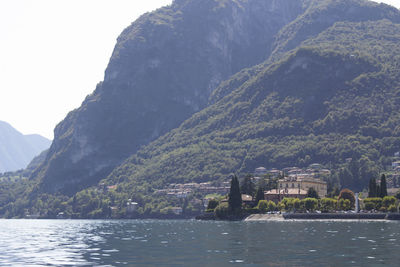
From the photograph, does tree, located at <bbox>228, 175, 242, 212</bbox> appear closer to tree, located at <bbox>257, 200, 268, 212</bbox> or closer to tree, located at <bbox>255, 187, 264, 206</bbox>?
tree, located at <bbox>257, 200, 268, 212</bbox>

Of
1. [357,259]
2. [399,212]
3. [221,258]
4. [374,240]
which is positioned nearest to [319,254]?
[357,259]

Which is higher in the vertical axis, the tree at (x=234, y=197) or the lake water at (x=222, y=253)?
the tree at (x=234, y=197)

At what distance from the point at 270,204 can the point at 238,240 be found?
105m

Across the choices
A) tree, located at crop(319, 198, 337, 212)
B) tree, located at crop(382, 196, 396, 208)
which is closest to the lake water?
tree, located at crop(382, 196, 396, 208)

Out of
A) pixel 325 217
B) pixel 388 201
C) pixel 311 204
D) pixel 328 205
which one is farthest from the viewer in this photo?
pixel 311 204

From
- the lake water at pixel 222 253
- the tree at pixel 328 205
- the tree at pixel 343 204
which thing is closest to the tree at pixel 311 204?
the tree at pixel 328 205

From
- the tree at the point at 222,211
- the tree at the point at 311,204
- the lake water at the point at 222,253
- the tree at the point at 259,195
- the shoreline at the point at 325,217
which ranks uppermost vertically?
the tree at the point at 259,195

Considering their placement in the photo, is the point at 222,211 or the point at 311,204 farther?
the point at 222,211

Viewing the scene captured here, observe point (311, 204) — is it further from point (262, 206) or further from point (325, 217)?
point (262, 206)

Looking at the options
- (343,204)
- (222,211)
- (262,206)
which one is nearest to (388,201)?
(343,204)

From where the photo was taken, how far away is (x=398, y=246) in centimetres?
6831

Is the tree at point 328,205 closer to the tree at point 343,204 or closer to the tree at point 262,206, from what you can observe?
the tree at point 343,204

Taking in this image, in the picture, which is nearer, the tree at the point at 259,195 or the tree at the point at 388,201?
the tree at the point at 388,201

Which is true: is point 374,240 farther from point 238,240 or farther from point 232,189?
point 232,189
